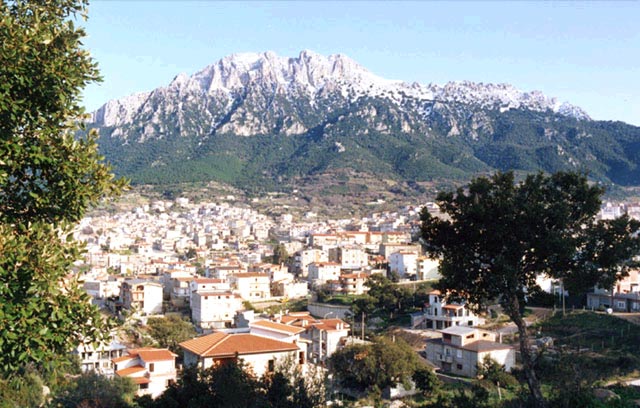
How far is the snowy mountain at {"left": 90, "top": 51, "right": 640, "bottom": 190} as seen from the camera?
450ft

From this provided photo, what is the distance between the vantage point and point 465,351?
29.0 meters

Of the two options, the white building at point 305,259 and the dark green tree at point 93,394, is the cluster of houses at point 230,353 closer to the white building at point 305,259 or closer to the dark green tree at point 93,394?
the dark green tree at point 93,394

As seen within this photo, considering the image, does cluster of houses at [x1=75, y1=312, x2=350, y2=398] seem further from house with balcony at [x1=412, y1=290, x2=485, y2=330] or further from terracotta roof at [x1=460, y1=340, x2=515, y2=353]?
terracotta roof at [x1=460, y1=340, x2=515, y2=353]

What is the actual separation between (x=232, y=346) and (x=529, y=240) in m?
13.6

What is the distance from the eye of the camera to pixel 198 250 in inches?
3105

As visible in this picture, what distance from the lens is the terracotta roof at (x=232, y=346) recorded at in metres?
20.8

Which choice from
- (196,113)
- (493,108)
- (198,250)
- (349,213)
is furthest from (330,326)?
(493,108)

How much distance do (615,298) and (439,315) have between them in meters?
11.8

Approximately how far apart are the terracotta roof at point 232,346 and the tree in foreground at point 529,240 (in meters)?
11.6

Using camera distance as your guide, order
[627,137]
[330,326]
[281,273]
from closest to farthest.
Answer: [330,326], [281,273], [627,137]

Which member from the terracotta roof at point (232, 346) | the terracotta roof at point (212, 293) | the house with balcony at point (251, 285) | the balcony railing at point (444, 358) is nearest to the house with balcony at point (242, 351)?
the terracotta roof at point (232, 346)

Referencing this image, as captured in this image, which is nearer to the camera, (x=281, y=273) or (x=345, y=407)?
(x=345, y=407)

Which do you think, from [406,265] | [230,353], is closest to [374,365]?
[230,353]

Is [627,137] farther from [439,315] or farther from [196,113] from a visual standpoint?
[439,315]
